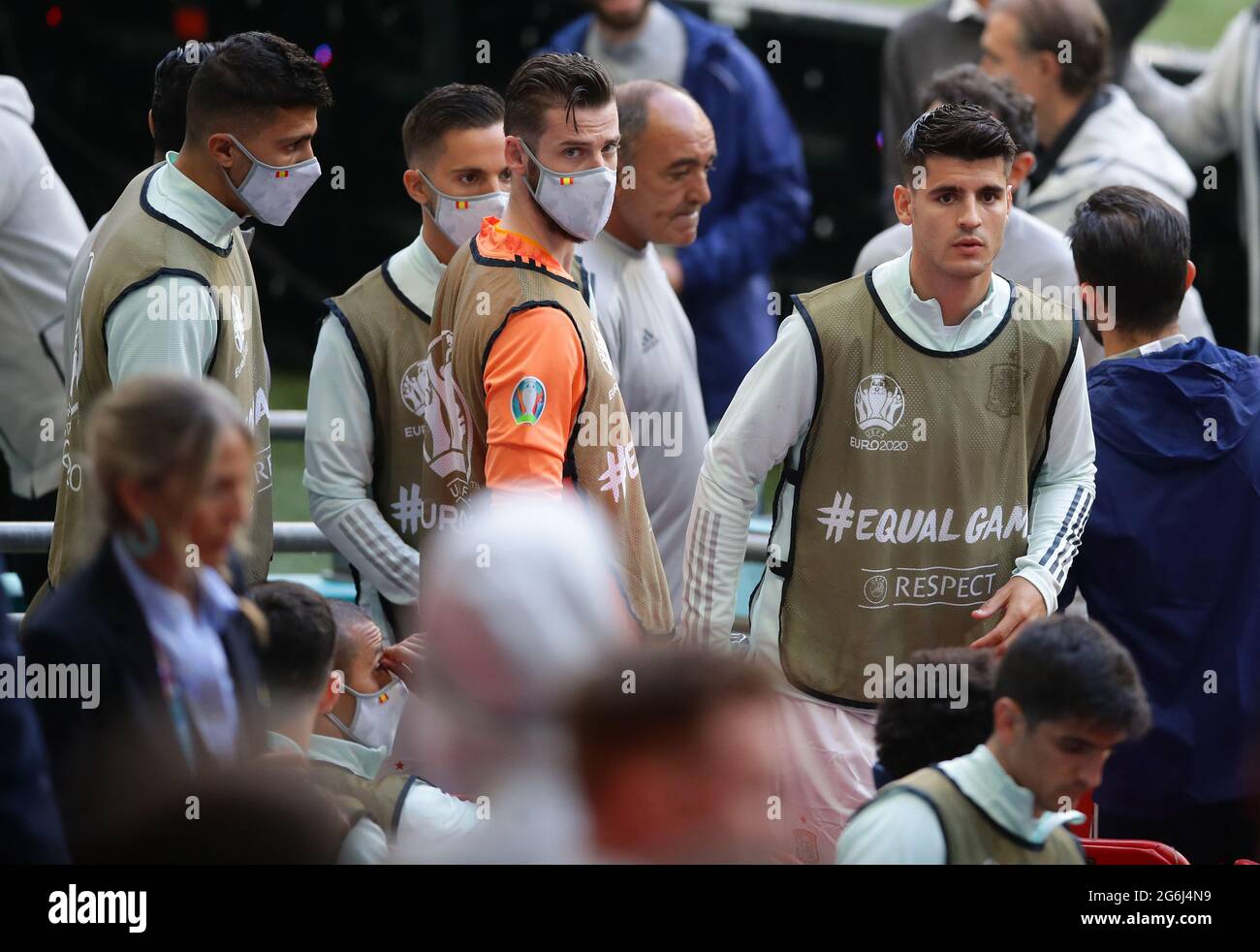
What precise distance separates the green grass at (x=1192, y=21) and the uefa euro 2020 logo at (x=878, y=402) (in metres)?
10.5

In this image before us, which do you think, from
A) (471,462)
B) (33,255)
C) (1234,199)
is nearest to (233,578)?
(471,462)

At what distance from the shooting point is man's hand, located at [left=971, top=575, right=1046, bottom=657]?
11.4 ft

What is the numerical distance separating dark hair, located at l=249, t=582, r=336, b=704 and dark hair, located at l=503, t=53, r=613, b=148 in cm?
111

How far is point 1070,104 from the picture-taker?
19.3 ft

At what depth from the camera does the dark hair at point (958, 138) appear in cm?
357

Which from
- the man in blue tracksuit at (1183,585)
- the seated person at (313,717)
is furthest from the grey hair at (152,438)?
the man in blue tracksuit at (1183,585)

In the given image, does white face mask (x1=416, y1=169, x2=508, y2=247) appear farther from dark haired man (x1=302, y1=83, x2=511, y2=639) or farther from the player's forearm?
the player's forearm

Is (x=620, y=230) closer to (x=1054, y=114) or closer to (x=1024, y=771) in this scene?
(x=1054, y=114)

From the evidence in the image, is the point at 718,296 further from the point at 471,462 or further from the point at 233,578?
the point at 233,578

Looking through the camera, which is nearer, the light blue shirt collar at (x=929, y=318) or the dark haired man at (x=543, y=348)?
the dark haired man at (x=543, y=348)

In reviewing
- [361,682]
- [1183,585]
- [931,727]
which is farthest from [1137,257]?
[361,682]

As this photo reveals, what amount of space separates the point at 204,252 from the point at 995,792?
1.93 m

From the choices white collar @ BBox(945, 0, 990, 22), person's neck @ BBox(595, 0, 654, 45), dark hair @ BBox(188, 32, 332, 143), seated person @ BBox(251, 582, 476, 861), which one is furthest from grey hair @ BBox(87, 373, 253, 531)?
white collar @ BBox(945, 0, 990, 22)

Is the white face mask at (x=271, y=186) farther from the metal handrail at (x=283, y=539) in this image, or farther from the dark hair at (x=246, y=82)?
the metal handrail at (x=283, y=539)
